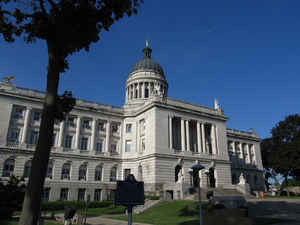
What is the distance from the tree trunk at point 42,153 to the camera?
10.5m

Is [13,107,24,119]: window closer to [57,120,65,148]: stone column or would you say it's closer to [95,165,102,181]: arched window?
[57,120,65,148]: stone column

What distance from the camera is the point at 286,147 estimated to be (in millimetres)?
55000

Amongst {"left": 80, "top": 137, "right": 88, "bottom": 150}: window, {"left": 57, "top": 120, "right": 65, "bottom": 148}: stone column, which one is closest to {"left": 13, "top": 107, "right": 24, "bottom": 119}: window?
{"left": 57, "top": 120, "right": 65, "bottom": 148}: stone column

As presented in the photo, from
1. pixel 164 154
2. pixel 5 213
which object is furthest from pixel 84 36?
pixel 164 154

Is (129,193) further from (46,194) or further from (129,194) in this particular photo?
(46,194)

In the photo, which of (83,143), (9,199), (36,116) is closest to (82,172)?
(83,143)

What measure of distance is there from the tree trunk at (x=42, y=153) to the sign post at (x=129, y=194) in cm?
410

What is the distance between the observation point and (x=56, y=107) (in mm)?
12383

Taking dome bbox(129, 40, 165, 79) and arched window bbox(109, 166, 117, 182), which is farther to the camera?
dome bbox(129, 40, 165, 79)

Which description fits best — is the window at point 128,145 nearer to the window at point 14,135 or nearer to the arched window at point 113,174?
the arched window at point 113,174

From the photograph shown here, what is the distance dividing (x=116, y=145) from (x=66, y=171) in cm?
1109

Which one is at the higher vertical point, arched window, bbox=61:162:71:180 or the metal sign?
arched window, bbox=61:162:71:180

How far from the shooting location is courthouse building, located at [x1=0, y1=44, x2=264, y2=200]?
4141 centimetres

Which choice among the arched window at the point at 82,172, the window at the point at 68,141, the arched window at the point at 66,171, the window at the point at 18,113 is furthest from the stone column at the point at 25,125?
the arched window at the point at 82,172
